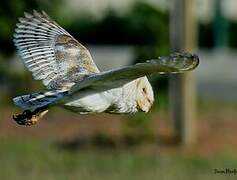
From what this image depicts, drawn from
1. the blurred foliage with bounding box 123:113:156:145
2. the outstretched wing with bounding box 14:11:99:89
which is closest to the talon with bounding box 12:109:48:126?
the outstretched wing with bounding box 14:11:99:89

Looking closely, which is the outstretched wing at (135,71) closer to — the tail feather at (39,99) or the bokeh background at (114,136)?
the tail feather at (39,99)

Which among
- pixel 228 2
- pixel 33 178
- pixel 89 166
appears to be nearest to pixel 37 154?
pixel 89 166

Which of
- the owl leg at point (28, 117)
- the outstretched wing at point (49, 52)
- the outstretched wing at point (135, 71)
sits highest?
the outstretched wing at point (135, 71)

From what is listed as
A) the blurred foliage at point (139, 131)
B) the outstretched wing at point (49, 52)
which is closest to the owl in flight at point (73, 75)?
the outstretched wing at point (49, 52)

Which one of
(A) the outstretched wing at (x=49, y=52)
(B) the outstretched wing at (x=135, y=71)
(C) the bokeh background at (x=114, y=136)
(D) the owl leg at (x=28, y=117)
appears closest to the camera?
(B) the outstretched wing at (x=135, y=71)

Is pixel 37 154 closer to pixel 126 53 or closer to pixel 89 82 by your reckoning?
pixel 89 82

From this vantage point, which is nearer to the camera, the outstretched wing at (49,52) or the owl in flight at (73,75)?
the owl in flight at (73,75)

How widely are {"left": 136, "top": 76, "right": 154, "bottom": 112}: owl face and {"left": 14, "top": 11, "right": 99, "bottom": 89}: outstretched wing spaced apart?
0.48 m

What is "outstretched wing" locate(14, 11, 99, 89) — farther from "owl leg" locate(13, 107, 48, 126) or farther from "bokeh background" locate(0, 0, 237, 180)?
"bokeh background" locate(0, 0, 237, 180)

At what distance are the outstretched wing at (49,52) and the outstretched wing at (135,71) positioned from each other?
485mm

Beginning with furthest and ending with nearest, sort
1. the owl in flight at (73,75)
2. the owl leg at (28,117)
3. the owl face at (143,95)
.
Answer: the owl face at (143,95)
the owl leg at (28,117)
the owl in flight at (73,75)

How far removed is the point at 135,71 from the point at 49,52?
5.33ft

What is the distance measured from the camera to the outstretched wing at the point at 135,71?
5027 mm

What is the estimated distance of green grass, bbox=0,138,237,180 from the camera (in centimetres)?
1145
